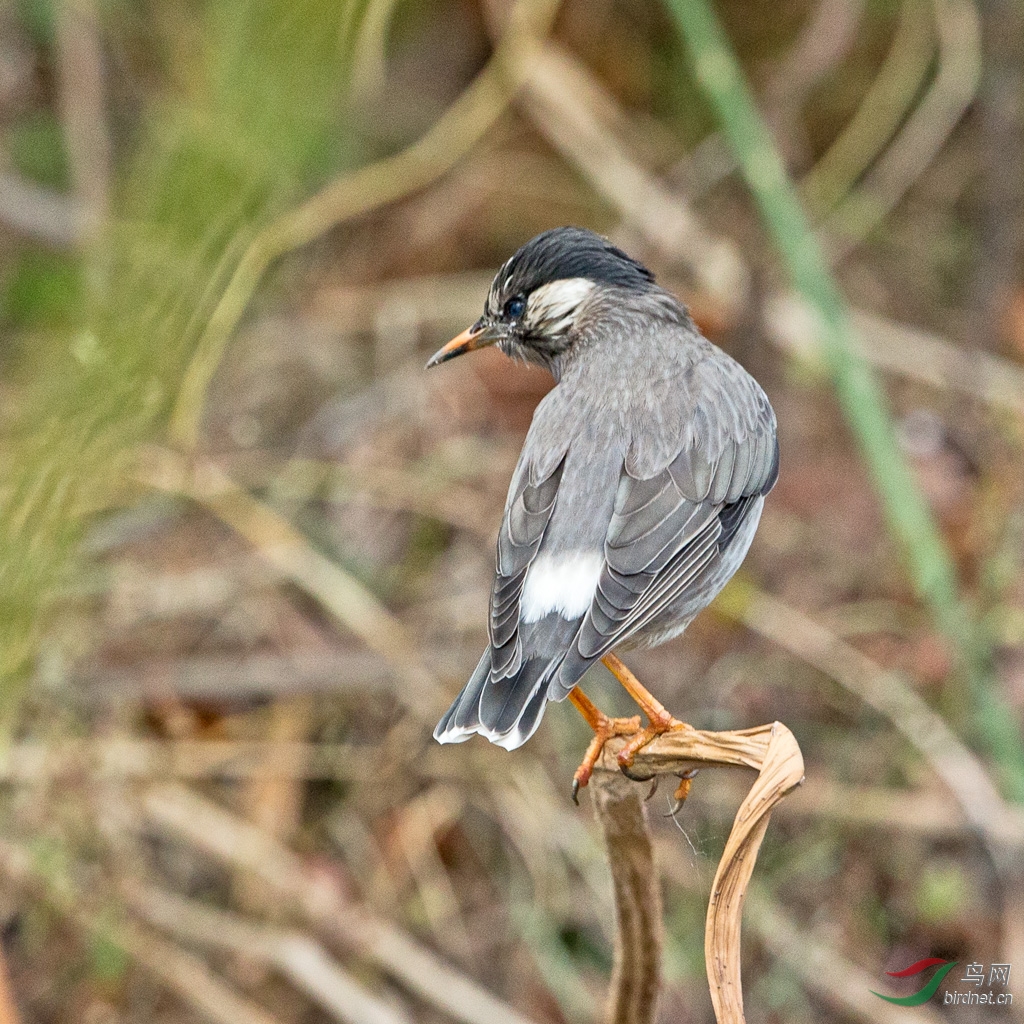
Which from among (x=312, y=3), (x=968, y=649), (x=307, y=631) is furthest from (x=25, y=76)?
(x=312, y=3)

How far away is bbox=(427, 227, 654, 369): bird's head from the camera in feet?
12.1

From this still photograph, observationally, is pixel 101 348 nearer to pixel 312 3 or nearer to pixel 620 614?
pixel 312 3

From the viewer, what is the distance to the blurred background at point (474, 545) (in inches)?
214

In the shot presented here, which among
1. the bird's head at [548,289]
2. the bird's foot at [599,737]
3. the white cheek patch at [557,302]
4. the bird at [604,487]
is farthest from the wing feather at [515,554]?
the white cheek patch at [557,302]

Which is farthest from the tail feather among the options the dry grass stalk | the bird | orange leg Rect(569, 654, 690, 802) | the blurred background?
the blurred background

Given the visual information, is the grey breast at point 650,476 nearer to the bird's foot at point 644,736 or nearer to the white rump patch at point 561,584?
the white rump patch at point 561,584

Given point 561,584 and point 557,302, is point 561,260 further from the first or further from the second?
point 561,584

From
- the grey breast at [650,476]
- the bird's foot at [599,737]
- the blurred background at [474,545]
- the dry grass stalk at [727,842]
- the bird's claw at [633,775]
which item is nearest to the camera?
the dry grass stalk at [727,842]

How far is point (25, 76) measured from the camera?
9.09 m

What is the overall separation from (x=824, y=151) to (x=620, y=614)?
6.88 meters

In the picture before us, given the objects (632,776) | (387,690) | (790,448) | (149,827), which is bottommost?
(632,776)

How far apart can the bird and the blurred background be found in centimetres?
48

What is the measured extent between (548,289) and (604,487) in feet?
2.45

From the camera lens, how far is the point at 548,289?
12.4ft
